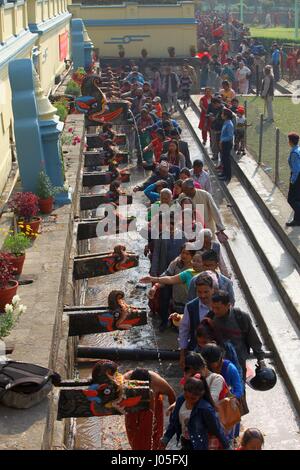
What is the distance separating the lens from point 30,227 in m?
9.36

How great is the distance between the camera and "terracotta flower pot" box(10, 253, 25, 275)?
317 inches

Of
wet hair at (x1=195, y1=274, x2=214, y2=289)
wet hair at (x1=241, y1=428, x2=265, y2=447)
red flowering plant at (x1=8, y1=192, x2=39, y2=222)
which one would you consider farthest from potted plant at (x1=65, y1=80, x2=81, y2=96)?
wet hair at (x1=241, y1=428, x2=265, y2=447)

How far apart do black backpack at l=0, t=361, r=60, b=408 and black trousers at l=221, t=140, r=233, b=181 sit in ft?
35.0

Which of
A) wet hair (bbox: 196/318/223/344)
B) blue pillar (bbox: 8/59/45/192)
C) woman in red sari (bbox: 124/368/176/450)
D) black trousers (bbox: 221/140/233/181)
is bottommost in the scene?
black trousers (bbox: 221/140/233/181)

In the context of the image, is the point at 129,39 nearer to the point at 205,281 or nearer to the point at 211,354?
the point at 205,281

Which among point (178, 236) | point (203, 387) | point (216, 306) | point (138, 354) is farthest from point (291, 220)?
point (203, 387)

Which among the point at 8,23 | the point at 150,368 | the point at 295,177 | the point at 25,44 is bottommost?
the point at 150,368

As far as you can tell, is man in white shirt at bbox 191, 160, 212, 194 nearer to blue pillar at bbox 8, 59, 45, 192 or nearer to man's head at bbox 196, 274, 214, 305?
blue pillar at bbox 8, 59, 45, 192

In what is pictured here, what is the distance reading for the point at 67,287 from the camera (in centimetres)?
888

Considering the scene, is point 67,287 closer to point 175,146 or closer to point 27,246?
Answer: point 27,246

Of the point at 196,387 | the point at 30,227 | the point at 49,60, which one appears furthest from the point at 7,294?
the point at 49,60

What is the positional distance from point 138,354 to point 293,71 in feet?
79.1

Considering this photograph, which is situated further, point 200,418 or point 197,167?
point 197,167

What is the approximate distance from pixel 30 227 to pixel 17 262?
1280mm
